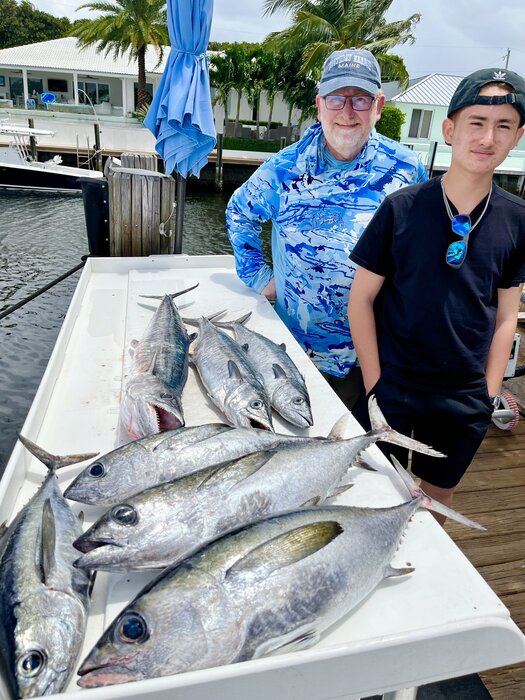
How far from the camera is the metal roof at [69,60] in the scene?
3256 cm

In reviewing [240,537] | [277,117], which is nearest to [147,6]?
[277,117]

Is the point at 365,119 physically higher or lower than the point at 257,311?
higher

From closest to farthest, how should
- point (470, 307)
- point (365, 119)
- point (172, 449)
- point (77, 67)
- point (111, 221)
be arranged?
point (172, 449) → point (470, 307) → point (365, 119) → point (111, 221) → point (77, 67)

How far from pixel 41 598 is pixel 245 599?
478 millimetres

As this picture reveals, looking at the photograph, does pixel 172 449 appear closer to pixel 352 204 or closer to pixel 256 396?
pixel 256 396

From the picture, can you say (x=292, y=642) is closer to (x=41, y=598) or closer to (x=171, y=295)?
(x=41, y=598)

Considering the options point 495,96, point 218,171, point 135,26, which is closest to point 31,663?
point 495,96

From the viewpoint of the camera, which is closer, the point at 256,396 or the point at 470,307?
the point at 256,396

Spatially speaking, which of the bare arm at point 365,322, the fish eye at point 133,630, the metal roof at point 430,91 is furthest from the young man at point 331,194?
the metal roof at point 430,91

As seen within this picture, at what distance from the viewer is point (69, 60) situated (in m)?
34.0

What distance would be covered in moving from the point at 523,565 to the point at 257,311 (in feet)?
7.22

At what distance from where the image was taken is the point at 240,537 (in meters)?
1.18

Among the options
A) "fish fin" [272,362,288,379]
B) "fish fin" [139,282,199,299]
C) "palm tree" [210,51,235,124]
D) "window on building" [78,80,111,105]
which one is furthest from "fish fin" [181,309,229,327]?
"window on building" [78,80,111,105]

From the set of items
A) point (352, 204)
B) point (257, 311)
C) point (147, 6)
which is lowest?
point (257, 311)
